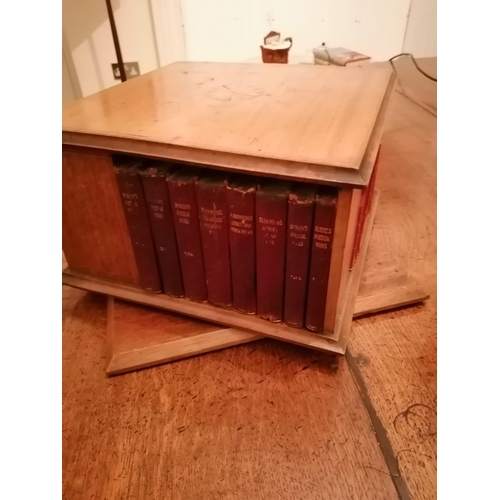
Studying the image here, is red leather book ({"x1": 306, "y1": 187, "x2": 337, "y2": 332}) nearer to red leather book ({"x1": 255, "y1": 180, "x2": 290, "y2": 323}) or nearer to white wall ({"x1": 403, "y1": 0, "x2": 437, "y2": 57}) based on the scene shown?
red leather book ({"x1": 255, "y1": 180, "x2": 290, "y2": 323})

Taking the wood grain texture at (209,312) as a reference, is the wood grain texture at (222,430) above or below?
below

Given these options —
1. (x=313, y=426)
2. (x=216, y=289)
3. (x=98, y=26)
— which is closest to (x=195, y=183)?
(x=216, y=289)

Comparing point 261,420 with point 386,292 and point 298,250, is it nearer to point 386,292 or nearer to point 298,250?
point 298,250

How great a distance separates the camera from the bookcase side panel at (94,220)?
2.48 feet

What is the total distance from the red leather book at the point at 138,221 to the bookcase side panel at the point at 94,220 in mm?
21

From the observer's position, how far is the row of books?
2.13ft

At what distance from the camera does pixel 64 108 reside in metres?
0.84

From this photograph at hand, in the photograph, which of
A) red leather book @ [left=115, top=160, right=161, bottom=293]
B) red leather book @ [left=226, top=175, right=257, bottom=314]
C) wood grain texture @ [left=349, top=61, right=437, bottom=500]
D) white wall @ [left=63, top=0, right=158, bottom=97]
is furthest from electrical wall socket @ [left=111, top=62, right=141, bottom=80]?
red leather book @ [left=226, top=175, right=257, bottom=314]

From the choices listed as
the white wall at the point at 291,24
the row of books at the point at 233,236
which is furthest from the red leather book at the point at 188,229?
the white wall at the point at 291,24

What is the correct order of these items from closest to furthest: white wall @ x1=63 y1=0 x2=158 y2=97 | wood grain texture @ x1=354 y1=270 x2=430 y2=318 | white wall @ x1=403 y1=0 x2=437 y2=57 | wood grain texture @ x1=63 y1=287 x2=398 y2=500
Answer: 1. wood grain texture @ x1=63 y1=287 x2=398 y2=500
2. wood grain texture @ x1=354 y1=270 x2=430 y2=318
3. white wall @ x1=63 y1=0 x2=158 y2=97
4. white wall @ x1=403 y1=0 x2=437 y2=57

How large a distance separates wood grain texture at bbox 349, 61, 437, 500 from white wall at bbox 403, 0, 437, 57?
3.96 feet

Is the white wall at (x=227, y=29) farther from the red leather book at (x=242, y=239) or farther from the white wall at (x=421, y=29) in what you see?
the red leather book at (x=242, y=239)

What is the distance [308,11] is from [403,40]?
59 cm

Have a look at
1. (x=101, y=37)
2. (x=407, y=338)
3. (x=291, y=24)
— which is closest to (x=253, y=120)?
(x=407, y=338)
